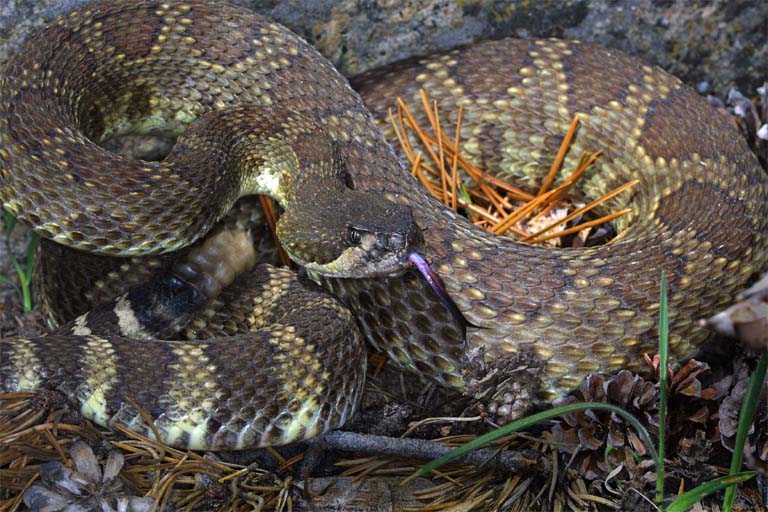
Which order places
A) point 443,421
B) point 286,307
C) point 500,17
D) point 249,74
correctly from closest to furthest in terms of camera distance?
point 443,421 → point 286,307 → point 249,74 → point 500,17

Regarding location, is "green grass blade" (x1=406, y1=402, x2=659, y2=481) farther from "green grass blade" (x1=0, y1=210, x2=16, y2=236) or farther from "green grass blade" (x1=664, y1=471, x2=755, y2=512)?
"green grass blade" (x1=0, y1=210, x2=16, y2=236)

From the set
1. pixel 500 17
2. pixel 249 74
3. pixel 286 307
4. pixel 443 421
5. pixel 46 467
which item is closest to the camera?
pixel 46 467

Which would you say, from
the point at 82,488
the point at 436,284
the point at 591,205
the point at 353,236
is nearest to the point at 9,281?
the point at 82,488

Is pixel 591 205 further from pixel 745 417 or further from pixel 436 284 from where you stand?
pixel 745 417

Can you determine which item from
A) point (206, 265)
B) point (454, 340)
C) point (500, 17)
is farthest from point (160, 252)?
point (500, 17)

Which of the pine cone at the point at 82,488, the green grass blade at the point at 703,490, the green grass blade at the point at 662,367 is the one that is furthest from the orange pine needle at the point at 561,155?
the pine cone at the point at 82,488

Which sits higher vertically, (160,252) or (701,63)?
(701,63)

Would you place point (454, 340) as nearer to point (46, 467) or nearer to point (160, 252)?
point (160, 252)
